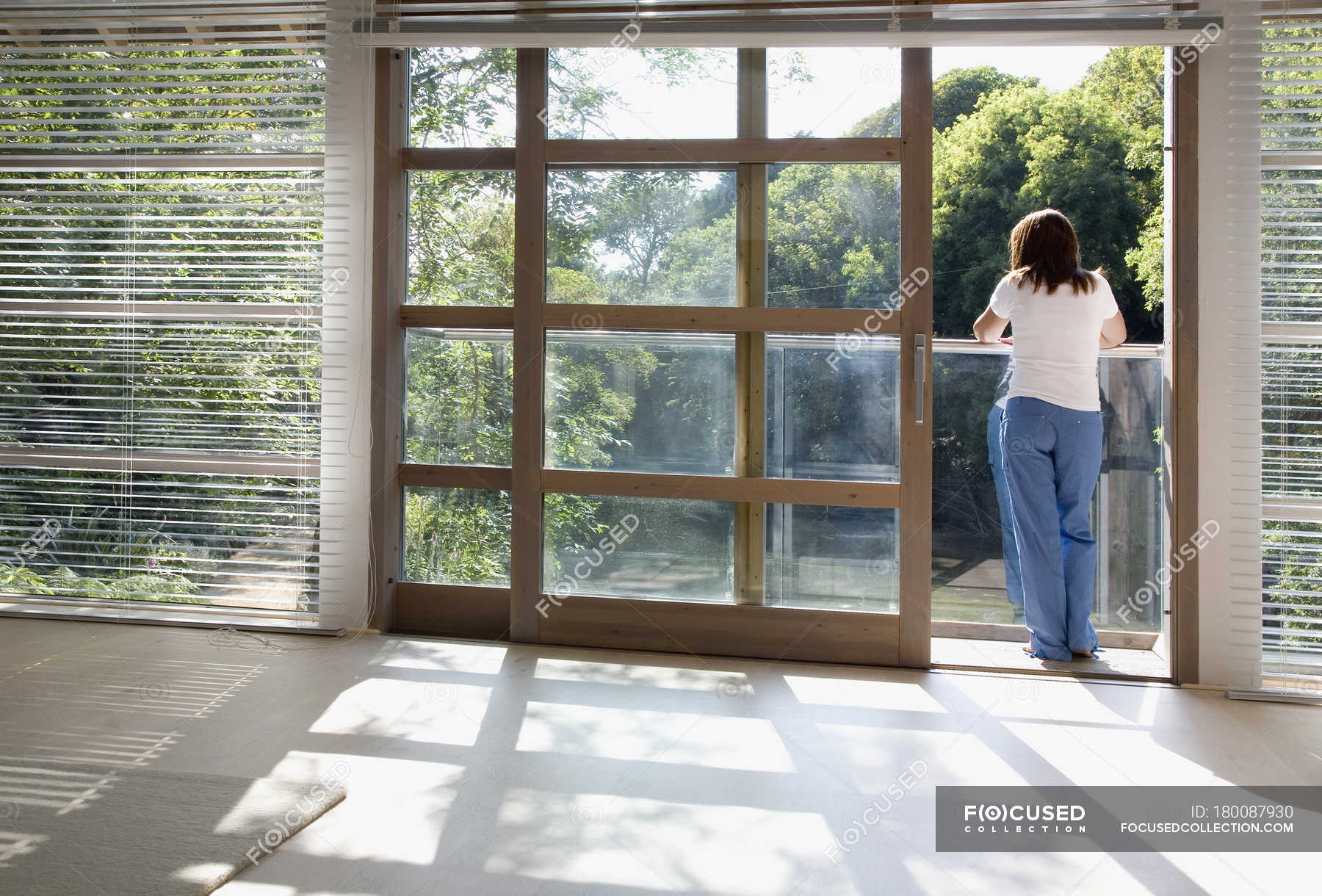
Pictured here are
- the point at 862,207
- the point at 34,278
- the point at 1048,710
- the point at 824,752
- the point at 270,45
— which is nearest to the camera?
the point at 824,752

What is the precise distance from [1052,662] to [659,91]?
2.57 meters

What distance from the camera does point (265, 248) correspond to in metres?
3.71

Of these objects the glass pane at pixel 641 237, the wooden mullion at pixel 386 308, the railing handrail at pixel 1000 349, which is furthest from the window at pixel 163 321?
the railing handrail at pixel 1000 349

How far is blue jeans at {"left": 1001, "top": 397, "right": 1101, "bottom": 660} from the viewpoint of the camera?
10.6 ft

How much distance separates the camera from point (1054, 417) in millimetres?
3225

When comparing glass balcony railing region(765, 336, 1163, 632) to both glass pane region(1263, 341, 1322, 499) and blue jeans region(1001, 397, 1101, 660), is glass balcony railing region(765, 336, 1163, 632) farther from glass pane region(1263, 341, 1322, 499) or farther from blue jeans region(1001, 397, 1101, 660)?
glass pane region(1263, 341, 1322, 499)

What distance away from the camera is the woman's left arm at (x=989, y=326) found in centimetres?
336

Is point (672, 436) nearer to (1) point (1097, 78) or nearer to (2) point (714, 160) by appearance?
(2) point (714, 160)

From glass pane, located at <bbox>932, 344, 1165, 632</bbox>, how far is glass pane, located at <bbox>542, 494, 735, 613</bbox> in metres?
0.90

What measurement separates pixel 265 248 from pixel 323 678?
178cm

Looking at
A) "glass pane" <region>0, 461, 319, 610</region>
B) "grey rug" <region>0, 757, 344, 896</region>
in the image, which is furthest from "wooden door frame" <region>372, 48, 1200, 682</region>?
"grey rug" <region>0, 757, 344, 896</region>

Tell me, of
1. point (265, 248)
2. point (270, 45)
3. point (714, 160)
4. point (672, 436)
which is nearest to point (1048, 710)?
point (672, 436)

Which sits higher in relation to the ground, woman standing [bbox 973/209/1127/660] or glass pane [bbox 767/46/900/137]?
glass pane [bbox 767/46/900/137]

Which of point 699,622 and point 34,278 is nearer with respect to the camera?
point 699,622
